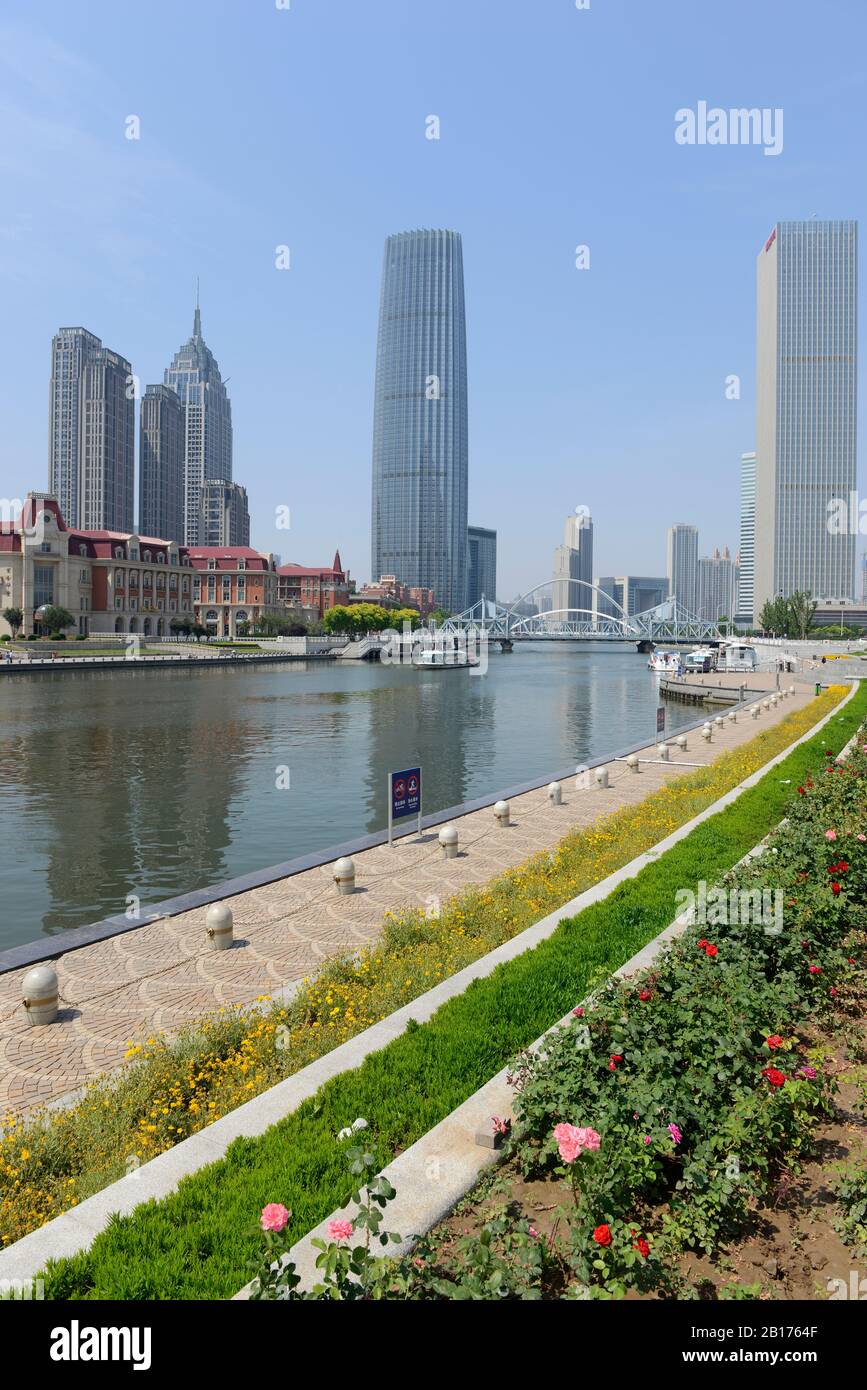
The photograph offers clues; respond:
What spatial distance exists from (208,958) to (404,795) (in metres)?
6.87

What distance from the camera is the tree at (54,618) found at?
340 ft

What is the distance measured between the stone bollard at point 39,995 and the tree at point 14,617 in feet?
347

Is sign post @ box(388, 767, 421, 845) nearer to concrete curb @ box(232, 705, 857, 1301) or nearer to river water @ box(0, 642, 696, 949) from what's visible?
river water @ box(0, 642, 696, 949)

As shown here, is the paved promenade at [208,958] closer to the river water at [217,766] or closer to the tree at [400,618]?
the river water at [217,766]

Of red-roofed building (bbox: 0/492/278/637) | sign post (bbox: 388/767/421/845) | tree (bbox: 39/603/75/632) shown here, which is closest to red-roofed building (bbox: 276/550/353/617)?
red-roofed building (bbox: 0/492/278/637)

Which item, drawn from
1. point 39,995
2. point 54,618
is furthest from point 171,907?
point 54,618

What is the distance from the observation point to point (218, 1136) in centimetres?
576

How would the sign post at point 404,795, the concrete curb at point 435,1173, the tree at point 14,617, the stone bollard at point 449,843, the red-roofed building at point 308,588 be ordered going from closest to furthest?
1. the concrete curb at point 435,1173
2. the stone bollard at point 449,843
3. the sign post at point 404,795
4. the tree at point 14,617
5. the red-roofed building at point 308,588

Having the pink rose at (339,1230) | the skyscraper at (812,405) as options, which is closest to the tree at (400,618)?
→ the skyscraper at (812,405)

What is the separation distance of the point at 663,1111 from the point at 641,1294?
1.08 metres

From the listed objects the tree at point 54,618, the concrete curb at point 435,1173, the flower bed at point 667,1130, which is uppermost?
the tree at point 54,618

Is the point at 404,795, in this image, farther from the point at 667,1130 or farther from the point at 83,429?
the point at 83,429

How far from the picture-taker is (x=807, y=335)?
196 meters
